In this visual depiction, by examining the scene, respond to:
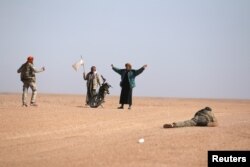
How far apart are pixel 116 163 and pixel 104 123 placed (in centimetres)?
649

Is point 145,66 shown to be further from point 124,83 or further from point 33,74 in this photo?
point 33,74

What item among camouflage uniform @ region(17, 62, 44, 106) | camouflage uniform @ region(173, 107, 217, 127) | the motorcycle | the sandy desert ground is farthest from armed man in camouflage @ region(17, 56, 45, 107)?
camouflage uniform @ region(173, 107, 217, 127)

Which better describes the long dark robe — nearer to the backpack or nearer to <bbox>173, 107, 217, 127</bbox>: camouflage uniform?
the backpack

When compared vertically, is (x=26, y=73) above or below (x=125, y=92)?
above

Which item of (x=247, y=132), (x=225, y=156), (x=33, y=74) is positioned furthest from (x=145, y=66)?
(x=225, y=156)

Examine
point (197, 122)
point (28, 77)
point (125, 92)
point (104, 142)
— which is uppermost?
point (28, 77)

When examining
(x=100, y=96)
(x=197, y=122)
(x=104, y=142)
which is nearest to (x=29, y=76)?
(x=100, y=96)

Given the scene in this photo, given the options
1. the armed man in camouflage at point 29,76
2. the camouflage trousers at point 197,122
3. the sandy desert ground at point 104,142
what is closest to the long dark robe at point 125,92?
the armed man in camouflage at point 29,76

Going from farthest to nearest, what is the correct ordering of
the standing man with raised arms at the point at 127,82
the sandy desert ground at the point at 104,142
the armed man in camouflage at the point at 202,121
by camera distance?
the standing man with raised arms at the point at 127,82 < the armed man in camouflage at the point at 202,121 < the sandy desert ground at the point at 104,142

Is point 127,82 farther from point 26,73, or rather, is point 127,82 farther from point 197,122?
point 197,122

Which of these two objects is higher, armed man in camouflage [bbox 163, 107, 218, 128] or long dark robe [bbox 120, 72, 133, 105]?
long dark robe [bbox 120, 72, 133, 105]

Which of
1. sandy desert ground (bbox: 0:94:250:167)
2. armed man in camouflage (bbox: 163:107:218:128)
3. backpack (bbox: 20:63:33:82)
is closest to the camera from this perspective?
sandy desert ground (bbox: 0:94:250:167)

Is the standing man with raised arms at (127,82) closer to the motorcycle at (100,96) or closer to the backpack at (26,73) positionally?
the motorcycle at (100,96)

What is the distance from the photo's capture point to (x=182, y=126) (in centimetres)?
1310
